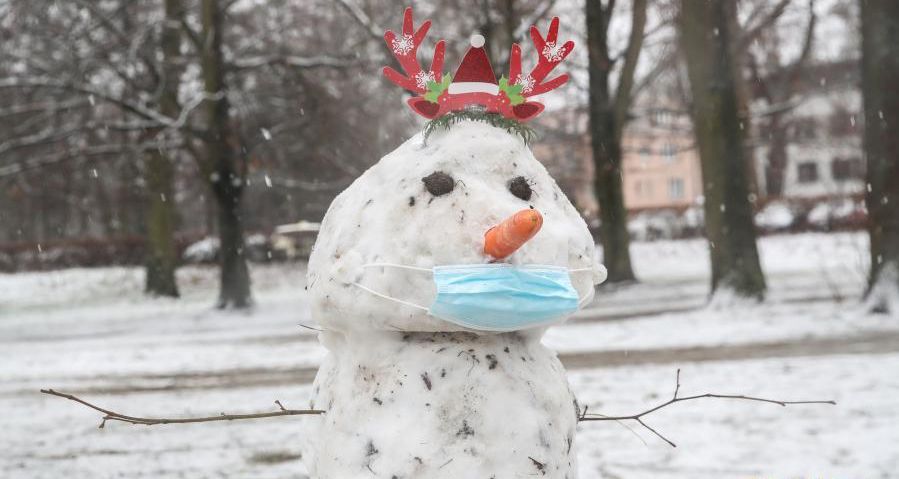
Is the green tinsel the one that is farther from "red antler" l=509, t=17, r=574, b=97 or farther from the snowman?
"red antler" l=509, t=17, r=574, b=97

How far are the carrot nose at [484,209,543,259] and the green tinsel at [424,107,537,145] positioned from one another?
471mm

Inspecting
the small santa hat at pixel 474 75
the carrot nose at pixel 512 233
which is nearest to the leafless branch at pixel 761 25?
the small santa hat at pixel 474 75

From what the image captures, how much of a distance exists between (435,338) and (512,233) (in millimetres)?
498

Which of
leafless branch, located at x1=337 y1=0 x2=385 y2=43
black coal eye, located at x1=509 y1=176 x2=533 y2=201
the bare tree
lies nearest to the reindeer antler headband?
black coal eye, located at x1=509 y1=176 x2=533 y2=201

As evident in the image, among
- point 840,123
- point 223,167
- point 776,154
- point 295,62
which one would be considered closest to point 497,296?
point 295,62

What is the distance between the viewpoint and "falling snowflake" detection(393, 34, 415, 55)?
2594mm

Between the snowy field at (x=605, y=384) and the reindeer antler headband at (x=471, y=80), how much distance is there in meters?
1.38

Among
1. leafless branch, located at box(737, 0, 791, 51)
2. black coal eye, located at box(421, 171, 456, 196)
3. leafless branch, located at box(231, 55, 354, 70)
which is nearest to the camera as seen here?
black coal eye, located at box(421, 171, 456, 196)

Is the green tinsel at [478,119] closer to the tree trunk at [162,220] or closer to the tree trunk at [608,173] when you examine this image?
the tree trunk at [608,173]

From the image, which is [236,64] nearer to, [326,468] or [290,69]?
[290,69]

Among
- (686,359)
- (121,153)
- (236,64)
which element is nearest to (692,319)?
(686,359)

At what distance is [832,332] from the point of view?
27.7 ft

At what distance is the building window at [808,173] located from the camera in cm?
4966

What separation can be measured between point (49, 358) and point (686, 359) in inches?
317
